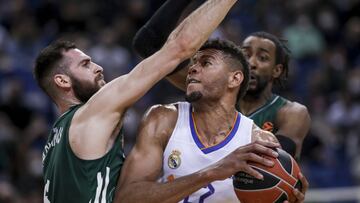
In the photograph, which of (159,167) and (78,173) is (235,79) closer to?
(159,167)

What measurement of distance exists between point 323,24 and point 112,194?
1016 centimetres

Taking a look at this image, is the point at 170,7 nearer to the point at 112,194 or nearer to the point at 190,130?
the point at 190,130

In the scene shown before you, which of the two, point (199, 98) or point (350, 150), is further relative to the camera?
point (350, 150)

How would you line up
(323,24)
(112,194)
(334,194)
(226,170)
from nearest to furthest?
1. (226,170)
2. (112,194)
3. (334,194)
4. (323,24)

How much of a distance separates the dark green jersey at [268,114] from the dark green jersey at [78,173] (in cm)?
136

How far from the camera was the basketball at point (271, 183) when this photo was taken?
4.89 metres

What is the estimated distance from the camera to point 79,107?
5.24 meters

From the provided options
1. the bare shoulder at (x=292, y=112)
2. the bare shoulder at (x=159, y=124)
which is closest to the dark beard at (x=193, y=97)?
the bare shoulder at (x=159, y=124)

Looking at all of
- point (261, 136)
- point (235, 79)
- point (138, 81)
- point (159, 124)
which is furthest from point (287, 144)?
point (138, 81)

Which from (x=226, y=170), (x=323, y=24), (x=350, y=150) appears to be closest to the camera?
(x=226, y=170)

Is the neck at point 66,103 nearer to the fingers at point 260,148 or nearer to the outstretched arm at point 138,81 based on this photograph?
the outstretched arm at point 138,81

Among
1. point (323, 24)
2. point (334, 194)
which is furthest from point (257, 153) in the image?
point (323, 24)

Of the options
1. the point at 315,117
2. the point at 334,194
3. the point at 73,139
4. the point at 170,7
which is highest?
the point at 170,7

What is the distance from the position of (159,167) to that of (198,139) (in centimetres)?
32
